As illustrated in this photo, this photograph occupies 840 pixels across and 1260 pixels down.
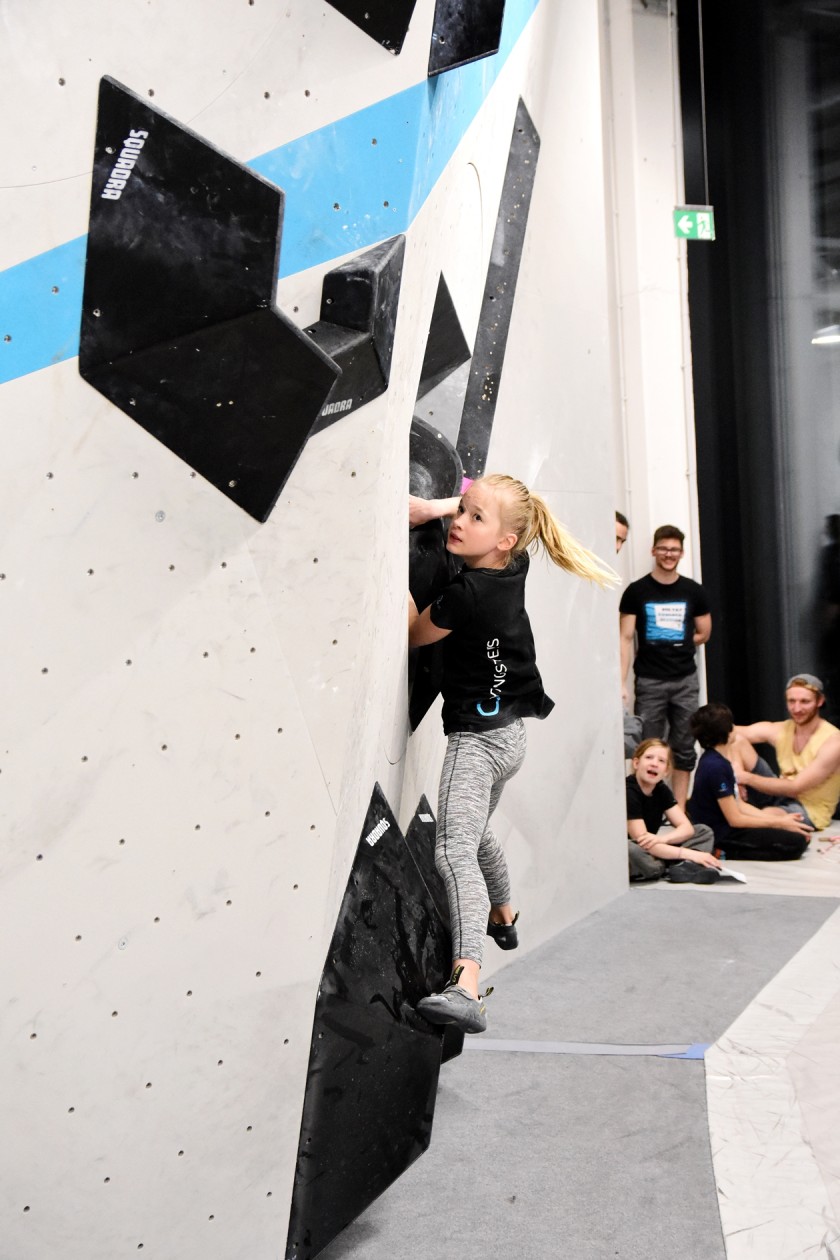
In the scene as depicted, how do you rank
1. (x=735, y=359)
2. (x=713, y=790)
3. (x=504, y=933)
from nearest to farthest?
(x=504, y=933) → (x=713, y=790) → (x=735, y=359)

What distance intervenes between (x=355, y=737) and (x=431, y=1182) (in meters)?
0.94

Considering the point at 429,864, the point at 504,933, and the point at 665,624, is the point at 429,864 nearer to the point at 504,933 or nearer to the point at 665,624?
the point at 504,933

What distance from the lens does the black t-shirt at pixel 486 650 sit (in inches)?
95.1

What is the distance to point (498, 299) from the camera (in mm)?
3748

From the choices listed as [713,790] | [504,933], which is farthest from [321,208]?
[713,790]

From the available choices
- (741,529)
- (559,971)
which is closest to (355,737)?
(559,971)

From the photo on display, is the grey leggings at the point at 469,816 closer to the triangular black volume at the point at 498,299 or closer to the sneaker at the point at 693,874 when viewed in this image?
the triangular black volume at the point at 498,299

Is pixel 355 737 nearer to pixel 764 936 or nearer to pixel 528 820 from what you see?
pixel 528 820

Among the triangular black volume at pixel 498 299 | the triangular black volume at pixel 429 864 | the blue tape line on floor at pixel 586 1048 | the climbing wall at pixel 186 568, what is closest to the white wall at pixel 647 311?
the triangular black volume at pixel 498 299

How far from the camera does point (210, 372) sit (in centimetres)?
184

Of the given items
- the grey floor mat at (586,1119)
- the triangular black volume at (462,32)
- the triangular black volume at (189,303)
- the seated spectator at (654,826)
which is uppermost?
the triangular black volume at (462,32)

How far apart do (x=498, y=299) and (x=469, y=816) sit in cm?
189

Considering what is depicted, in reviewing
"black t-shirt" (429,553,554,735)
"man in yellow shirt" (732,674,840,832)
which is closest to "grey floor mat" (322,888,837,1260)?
"black t-shirt" (429,553,554,735)

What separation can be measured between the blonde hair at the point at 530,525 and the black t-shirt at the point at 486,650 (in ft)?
0.18
